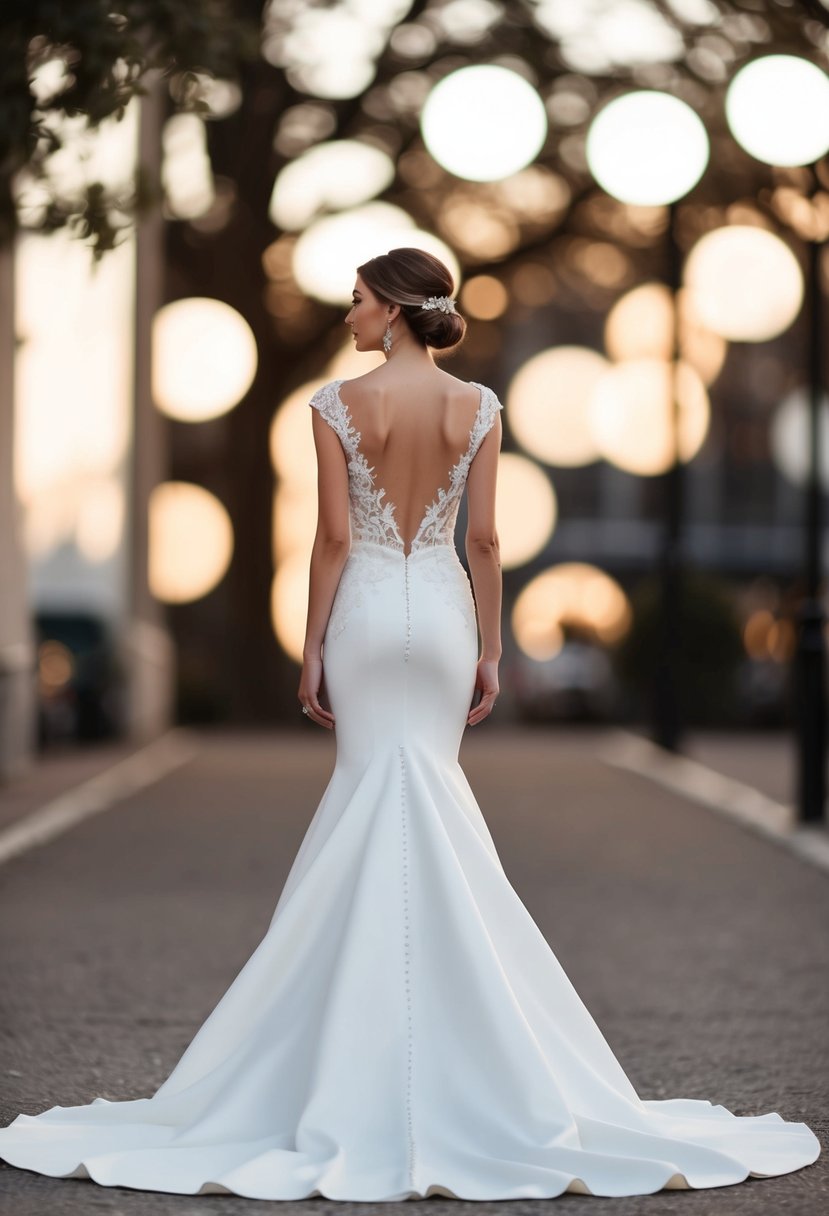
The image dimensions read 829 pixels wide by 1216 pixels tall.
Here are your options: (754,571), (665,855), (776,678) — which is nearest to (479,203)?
(776,678)

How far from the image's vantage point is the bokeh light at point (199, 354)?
2491 cm

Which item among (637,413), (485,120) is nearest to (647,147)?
(485,120)

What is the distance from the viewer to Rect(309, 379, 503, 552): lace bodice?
17.1 ft

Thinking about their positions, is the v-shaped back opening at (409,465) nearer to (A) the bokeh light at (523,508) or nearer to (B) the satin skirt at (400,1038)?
(B) the satin skirt at (400,1038)

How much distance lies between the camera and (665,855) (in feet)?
40.0

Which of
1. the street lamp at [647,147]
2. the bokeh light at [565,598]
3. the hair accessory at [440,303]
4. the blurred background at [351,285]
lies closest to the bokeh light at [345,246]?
the blurred background at [351,285]

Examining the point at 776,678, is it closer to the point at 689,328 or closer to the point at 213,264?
the point at 689,328

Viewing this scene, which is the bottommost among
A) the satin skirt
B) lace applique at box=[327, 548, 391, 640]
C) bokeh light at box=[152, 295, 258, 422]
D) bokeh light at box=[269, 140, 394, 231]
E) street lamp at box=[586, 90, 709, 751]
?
the satin skirt

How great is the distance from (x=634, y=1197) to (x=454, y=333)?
2.18 meters

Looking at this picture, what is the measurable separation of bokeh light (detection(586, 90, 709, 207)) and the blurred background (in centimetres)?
2

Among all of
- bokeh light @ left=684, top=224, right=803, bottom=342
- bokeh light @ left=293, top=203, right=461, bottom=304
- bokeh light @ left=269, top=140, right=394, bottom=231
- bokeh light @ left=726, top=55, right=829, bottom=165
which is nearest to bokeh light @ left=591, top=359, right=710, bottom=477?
bokeh light @ left=293, top=203, right=461, bottom=304

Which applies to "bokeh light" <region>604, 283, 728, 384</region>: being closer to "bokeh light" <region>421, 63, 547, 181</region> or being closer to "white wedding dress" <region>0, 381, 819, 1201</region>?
"bokeh light" <region>421, 63, 547, 181</region>

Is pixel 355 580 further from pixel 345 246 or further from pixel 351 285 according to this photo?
pixel 351 285

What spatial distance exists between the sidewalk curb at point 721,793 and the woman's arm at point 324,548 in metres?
6.56
